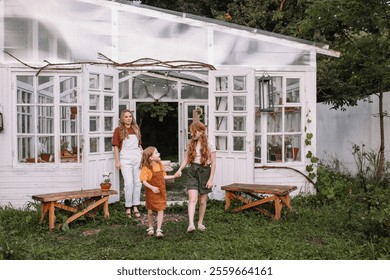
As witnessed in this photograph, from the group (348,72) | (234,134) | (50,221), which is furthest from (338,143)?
(50,221)

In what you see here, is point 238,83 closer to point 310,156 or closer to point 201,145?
point 310,156

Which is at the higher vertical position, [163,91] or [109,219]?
[163,91]

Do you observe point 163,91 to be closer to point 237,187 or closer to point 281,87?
point 281,87

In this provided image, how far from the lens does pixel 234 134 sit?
Result: 7707 millimetres

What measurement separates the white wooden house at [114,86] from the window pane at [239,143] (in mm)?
18

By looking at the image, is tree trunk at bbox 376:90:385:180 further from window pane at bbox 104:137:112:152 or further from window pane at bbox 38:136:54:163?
window pane at bbox 38:136:54:163

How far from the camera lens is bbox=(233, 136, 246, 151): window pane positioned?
7.66 metres

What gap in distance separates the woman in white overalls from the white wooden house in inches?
23.7

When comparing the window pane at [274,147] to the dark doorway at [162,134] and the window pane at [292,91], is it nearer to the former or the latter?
the window pane at [292,91]

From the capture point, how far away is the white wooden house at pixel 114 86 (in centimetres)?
744

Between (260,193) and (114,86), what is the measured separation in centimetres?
320

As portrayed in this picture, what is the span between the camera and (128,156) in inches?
271
